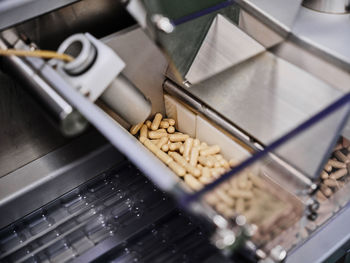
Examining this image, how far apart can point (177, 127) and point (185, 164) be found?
144 millimetres

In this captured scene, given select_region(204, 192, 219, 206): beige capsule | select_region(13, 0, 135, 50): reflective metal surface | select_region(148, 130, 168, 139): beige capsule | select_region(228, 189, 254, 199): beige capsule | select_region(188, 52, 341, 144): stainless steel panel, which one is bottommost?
select_region(148, 130, 168, 139): beige capsule

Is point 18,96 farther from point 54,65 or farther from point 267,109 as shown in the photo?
point 267,109

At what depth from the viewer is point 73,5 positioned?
905mm

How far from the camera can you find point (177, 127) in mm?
1217

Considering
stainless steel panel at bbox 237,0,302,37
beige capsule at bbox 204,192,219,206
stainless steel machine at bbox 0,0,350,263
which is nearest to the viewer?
beige capsule at bbox 204,192,219,206

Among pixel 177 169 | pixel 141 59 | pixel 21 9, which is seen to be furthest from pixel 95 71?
pixel 177 169

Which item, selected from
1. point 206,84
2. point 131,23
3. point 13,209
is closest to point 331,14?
point 206,84

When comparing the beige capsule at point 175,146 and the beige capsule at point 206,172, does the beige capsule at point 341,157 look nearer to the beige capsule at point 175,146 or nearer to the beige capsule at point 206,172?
the beige capsule at point 206,172

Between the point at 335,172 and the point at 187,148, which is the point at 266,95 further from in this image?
Result: the point at 187,148

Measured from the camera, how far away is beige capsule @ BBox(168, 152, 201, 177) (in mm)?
1082

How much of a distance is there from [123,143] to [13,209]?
0.56m

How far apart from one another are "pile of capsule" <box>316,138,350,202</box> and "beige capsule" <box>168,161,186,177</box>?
0.41m

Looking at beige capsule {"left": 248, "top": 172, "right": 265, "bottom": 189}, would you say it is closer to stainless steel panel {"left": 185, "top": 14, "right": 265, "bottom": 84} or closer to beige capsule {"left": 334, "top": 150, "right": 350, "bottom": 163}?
beige capsule {"left": 334, "top": 150, "right": 350, "bottom": 163}

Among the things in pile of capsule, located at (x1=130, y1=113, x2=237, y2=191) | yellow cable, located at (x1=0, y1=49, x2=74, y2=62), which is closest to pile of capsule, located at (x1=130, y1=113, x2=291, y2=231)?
pile of capsule, located at (x1=130, y1=113, x2=237, y2=191)
